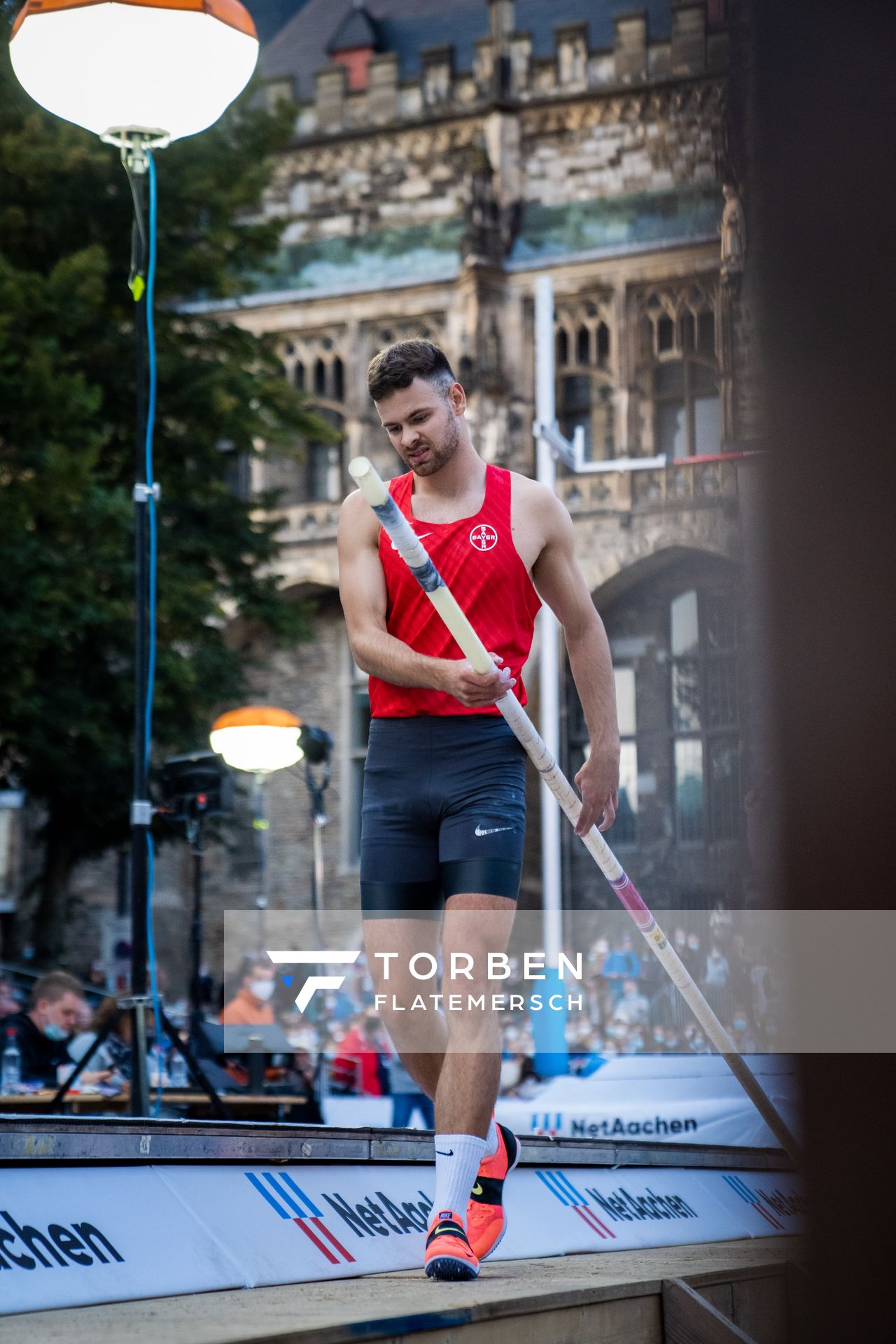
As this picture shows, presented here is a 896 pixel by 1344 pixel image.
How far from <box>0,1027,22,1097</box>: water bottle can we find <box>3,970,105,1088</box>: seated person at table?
0.45ft

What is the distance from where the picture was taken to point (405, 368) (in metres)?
3.13

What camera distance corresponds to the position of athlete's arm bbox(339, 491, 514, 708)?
119 inches

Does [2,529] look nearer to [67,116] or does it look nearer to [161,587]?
[161,587]

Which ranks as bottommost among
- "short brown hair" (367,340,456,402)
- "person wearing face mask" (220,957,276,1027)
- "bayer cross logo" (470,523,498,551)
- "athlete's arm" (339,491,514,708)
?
"person wearing face mask" (220,957,276,1027)

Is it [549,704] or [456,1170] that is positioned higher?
[549,704]

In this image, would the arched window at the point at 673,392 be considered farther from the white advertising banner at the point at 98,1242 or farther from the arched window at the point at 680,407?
the white advertising banner at the point at 98,1242

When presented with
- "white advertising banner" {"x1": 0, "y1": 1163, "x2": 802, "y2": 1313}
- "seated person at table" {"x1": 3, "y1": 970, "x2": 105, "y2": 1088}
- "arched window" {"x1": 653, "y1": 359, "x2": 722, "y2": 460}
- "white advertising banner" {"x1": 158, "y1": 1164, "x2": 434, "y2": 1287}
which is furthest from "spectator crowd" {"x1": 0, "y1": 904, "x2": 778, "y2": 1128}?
"arched window" {"x1": 653, "y1": 359, "x2": 722, "y2": 460}

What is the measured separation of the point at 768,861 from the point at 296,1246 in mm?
2636

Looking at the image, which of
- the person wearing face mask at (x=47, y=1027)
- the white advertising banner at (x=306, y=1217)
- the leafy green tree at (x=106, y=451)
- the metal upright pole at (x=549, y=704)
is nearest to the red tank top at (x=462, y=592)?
the white advertising banner at (x=306, y=1217)

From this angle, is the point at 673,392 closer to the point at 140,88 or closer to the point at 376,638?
the point at 140,88

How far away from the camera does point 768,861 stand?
2.55 ft

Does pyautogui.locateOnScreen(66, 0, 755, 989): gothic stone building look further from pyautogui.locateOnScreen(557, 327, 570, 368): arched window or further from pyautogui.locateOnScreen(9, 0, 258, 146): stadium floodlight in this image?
pyautogui.locateOnScreen(9, 0, 258, 146): stadium floodlight

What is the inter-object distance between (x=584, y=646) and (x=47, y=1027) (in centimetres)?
644

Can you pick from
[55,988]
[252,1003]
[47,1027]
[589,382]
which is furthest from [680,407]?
[47,1027]
